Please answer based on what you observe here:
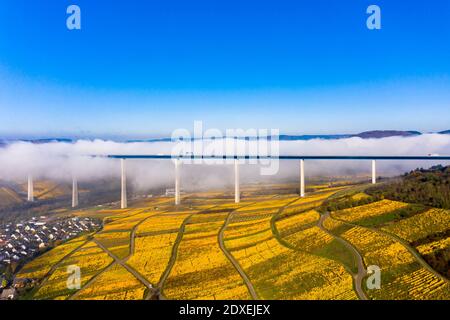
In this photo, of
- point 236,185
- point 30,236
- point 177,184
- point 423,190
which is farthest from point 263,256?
point 30,236

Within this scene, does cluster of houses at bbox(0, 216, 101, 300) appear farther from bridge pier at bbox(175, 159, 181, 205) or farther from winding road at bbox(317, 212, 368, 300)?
winding road at bbox(317, 212, 368, 300)

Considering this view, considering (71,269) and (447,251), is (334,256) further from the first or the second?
(71,269)

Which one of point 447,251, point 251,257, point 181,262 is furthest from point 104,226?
point 447,251

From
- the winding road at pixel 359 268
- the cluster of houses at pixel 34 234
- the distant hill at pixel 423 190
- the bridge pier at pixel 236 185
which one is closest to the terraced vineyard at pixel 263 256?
the winding road at pixel 359 268

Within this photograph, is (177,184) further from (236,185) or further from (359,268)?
(359,268)

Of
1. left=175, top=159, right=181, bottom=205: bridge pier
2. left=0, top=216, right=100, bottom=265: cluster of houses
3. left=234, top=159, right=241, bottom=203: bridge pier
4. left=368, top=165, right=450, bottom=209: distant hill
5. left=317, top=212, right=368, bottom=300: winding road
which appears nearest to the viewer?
left=317, top=212, right=368, bottom=300: winding road

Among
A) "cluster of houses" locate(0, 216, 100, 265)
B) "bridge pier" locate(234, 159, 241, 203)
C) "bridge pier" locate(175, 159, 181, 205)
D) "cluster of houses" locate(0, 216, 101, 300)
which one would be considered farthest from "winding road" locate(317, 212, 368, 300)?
"cluster of houses" locate(0, 216, 100, 265)

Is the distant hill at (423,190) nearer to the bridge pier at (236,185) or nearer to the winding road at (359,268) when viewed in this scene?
the winding road at (359,268)

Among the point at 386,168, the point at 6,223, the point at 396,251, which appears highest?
the point at 386,168
